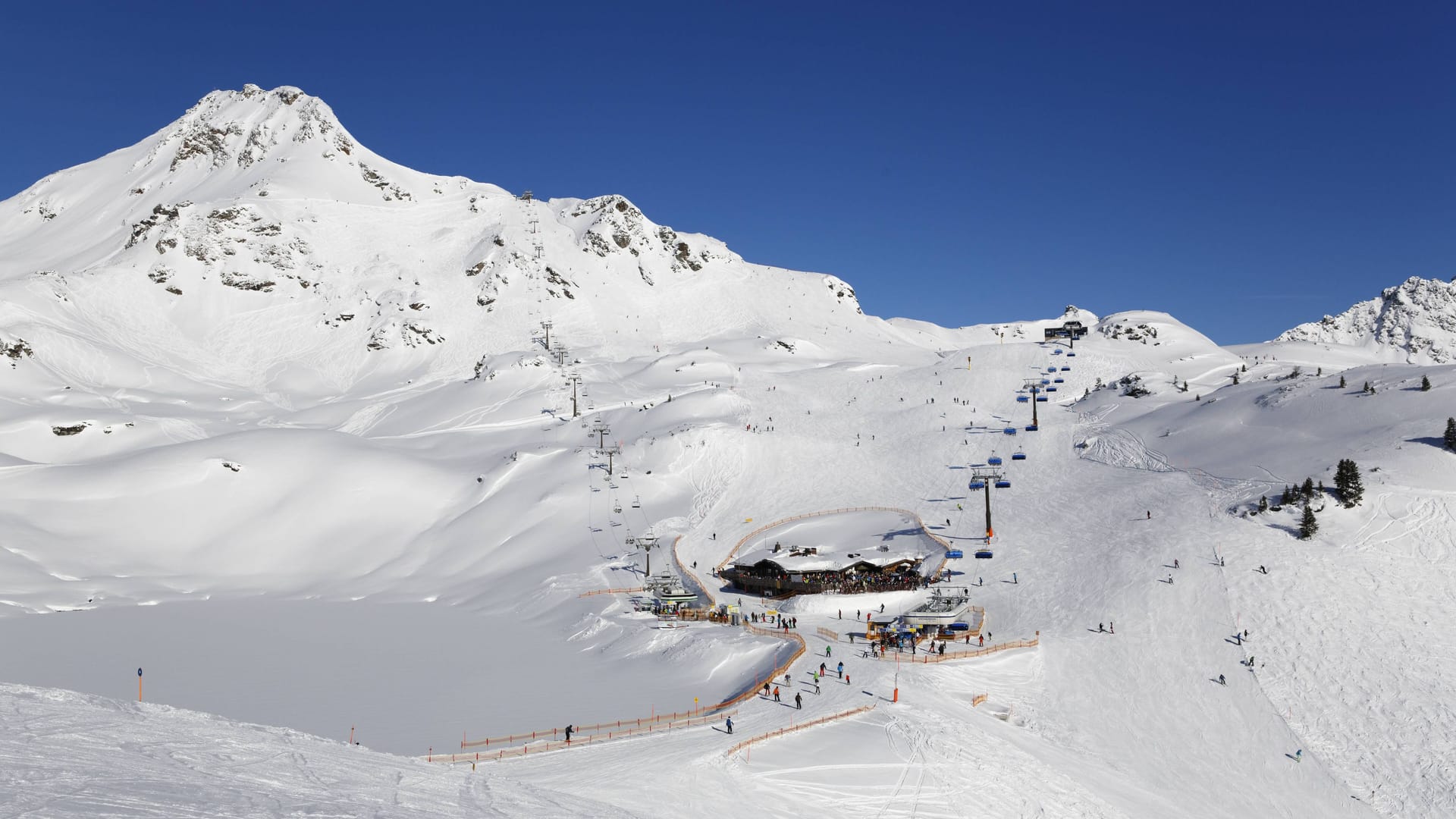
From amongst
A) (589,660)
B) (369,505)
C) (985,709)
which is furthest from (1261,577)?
(369,505)

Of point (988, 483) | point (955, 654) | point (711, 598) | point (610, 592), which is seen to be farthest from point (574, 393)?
point (955, 654)

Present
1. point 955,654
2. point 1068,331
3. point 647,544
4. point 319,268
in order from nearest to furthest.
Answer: point 955,654 → point 647,544 → point 1068,331 → point 319,268

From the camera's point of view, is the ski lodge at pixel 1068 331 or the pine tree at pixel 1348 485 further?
the ski lodge at pixel 1068 331

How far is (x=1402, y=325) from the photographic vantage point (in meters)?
182

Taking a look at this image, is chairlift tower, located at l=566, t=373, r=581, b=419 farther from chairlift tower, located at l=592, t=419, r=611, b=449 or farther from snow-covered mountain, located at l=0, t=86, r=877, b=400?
snow-covered mountain, located at l=0, t=86, r=877, b=400

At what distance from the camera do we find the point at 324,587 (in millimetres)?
62750

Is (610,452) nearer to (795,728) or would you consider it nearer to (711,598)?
(711,598)

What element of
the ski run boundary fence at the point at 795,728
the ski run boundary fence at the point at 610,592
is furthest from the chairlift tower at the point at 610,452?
the ski run boundary fence at the point at 795,728

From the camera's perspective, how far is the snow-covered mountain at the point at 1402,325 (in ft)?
575

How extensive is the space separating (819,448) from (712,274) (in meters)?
103

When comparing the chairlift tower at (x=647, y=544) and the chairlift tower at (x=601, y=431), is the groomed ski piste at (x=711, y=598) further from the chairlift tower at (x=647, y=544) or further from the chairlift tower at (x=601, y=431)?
the chairlift tower at (x=601, y=431)

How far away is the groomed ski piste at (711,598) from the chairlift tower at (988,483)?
120cm

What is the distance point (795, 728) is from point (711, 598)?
21.9 metres

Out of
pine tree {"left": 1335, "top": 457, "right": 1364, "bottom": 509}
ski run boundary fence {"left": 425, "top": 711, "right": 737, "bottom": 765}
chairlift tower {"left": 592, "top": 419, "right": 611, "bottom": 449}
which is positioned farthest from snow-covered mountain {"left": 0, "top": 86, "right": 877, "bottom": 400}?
pine tree {"left": 1335, "top": 457, "right": 1364, "bottom": 509}
